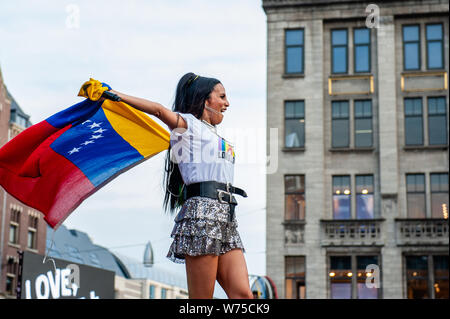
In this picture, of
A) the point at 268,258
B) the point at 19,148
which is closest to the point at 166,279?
the point at 268,258

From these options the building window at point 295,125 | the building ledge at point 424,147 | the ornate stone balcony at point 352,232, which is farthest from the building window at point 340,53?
the ornate stone balcony at point 352,232

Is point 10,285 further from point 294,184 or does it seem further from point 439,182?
point 439,182

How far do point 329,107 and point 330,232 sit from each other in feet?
19.1

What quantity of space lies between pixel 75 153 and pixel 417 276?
107 feet

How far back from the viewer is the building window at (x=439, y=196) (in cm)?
3688

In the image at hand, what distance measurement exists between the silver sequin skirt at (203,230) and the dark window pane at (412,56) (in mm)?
34623

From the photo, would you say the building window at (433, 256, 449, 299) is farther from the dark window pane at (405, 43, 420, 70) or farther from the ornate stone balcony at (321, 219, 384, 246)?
the dark window pane at (405, 43, 420, 70)

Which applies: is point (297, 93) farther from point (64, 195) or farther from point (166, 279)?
point (166, 279)

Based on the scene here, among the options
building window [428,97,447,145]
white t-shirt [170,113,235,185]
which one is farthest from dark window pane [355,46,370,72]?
white t-shirt [170,113,235,185]

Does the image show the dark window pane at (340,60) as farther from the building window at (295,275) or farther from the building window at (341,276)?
the building window at (295,275)

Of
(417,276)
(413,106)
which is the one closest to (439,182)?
(413,106)

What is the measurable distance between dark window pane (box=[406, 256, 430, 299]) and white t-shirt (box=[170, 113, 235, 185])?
106 feet

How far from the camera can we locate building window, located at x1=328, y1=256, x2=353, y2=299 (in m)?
36.8

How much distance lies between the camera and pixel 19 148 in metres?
6.24
